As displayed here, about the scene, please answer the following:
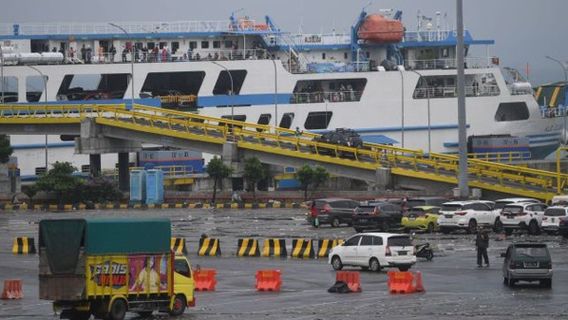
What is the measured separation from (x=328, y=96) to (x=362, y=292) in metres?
55.2

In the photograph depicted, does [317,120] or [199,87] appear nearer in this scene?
[199,87]

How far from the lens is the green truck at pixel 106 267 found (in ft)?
86.8

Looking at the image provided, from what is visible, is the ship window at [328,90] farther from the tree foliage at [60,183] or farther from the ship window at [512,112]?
the tree foliage at [60,183]

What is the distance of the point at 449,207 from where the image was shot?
158 feet

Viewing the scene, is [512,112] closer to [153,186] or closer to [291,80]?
[291,80]

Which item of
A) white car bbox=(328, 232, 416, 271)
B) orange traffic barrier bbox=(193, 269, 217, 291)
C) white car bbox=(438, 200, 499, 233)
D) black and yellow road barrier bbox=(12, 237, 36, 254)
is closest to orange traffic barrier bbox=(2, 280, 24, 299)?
orange traffic barrier bbox=(193, 269, 217, 291)

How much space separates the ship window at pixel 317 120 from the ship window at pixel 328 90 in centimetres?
80

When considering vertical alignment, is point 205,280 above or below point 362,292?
above

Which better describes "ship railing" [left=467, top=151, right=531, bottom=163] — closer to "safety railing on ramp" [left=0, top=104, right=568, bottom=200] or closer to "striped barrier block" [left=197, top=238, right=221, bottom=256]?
"safety railing on ramp" [left=0, top=104, right=568, bottom=200]

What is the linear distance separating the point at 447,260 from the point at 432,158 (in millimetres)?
28247

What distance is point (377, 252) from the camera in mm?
35906

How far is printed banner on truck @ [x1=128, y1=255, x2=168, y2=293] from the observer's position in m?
27.0

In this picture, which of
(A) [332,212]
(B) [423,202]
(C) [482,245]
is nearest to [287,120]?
(A) [332,212]

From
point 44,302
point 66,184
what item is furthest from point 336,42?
point 44,302
